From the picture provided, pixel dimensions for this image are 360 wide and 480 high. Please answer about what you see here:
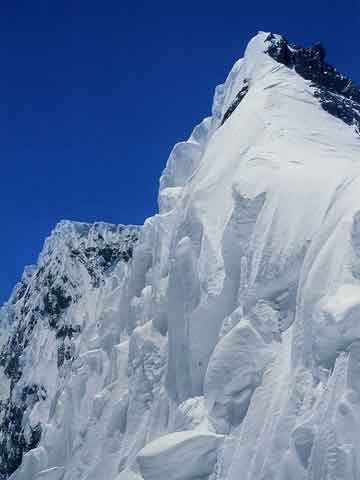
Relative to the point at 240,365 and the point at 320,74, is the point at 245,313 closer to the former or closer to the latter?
the point at 240,365

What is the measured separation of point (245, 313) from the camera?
19328 millimetres

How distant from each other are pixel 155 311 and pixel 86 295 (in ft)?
125

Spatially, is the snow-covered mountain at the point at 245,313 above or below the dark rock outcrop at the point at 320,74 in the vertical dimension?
below

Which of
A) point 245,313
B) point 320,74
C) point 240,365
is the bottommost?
point 240,365

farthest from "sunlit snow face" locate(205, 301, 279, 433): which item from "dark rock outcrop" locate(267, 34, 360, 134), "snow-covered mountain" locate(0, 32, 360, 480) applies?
"dark rock outcrop" locate(267, 34, 360, 134)

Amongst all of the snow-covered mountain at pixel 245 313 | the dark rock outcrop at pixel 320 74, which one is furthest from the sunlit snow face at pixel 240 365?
the dark rock outcrop at pixel 320 74

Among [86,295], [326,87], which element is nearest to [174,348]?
[326,87]

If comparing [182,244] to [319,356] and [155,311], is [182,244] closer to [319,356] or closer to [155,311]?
[155,311]

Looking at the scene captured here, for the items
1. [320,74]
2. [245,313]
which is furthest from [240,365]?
[320,74]

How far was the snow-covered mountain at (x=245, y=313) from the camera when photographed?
14992mm

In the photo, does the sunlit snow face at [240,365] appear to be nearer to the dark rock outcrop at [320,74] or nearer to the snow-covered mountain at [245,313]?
the snow-covered mountain at [245,313]

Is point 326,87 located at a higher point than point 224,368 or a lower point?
higher

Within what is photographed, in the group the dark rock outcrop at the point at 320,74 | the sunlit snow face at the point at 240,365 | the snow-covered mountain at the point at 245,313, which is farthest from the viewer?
the dark rock outcrop at the point at 320,74

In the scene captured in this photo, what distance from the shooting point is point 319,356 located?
15.0m
